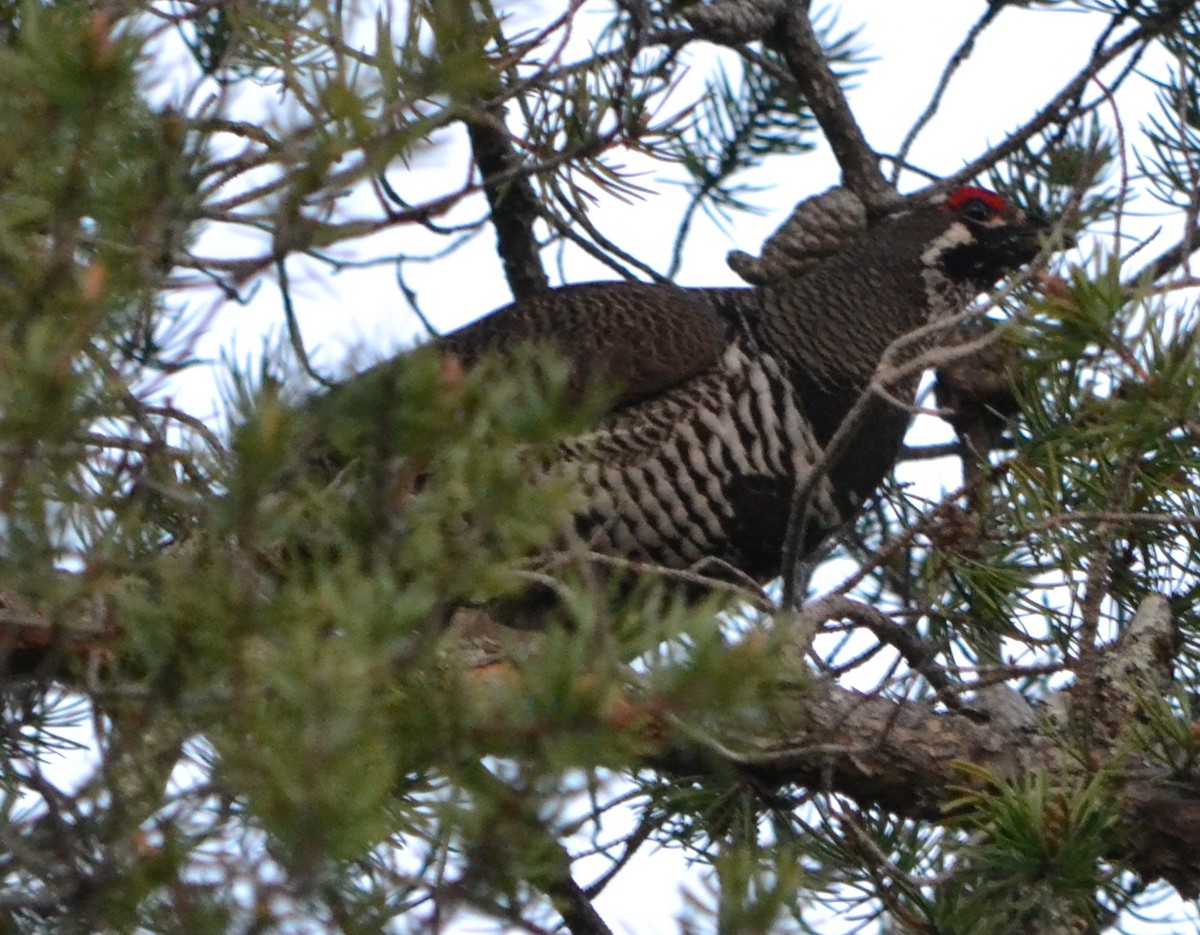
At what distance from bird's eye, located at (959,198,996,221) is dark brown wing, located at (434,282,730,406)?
747 millimetres

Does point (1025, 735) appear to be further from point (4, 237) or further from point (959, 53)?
point (4, 237)

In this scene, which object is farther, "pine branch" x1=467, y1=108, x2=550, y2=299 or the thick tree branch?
"pine branch" x1=467, y1=108, x2=550, y2=299

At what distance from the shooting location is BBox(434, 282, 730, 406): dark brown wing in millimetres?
3828

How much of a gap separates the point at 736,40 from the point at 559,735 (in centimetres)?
262

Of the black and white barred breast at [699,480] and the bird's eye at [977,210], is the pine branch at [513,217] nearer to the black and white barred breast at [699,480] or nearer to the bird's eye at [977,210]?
the black and white barred breast at [699,480]

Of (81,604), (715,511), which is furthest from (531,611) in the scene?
(81,604)

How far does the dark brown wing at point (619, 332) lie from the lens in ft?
12.6

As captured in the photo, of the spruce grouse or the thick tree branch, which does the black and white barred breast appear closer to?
the spruce grouse

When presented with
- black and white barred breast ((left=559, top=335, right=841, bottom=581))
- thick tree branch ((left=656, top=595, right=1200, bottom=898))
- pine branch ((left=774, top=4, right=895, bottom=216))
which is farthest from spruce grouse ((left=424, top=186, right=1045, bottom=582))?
thick tree branch ((left=656, top=595, right=1200, bottom=898))

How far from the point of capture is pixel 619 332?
3922 millimetres

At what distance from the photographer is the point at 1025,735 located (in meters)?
2.82

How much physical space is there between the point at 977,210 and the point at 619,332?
3.52 feet

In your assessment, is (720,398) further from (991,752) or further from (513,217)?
(991,752)

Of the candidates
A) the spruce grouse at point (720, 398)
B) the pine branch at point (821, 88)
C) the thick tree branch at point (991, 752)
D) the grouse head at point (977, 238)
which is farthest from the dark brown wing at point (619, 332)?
the thick tree branch at point (991, 752)
